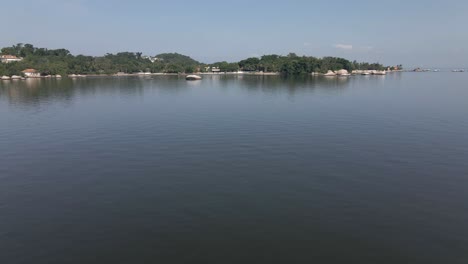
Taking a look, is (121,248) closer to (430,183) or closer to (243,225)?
(243,225)

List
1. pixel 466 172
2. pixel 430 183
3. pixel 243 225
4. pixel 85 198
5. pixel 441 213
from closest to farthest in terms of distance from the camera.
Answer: pixel 243 225 → pixel 441 213 → pixel 85 198 → pixel 430 183 → pixel 466 172

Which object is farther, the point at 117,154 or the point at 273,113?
the point at 273,113

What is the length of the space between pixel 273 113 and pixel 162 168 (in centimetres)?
3940

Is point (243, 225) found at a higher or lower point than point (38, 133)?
lower

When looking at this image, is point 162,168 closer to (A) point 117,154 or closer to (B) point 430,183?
(A) point 117,154

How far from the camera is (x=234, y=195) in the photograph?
25.4 metres

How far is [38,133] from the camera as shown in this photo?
4856 centimetres

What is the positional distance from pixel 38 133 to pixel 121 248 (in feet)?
127

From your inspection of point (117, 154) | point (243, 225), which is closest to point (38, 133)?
point (117, 154)

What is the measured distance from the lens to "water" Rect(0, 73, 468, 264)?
18328 mm

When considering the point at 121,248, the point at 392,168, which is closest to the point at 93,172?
the point at 121,248

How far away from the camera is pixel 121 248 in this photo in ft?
60.1

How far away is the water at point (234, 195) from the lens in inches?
722

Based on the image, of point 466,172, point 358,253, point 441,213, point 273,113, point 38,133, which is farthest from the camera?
point 273,113
